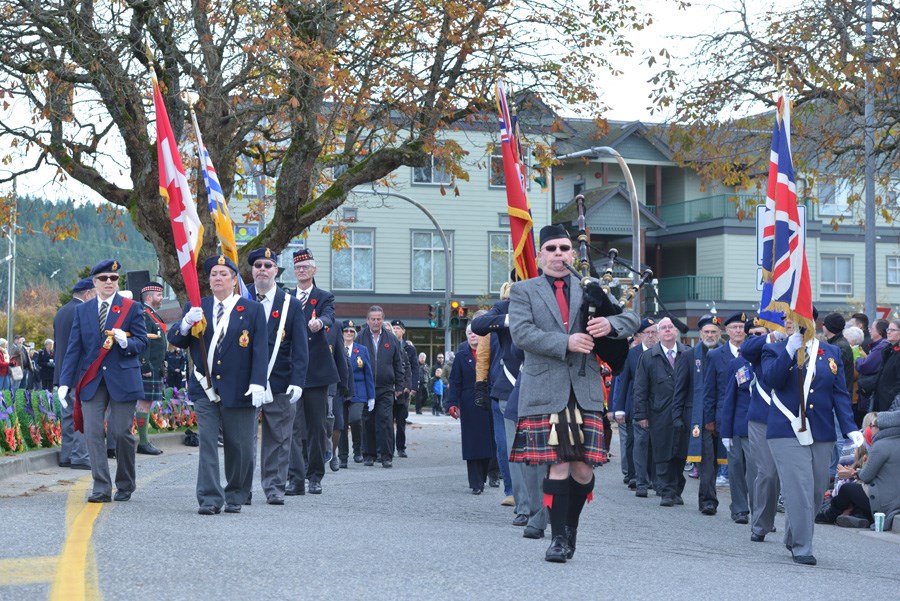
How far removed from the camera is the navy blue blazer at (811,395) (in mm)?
9516

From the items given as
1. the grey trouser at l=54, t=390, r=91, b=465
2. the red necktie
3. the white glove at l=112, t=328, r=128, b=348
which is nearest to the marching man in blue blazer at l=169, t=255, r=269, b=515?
the white glove at l=112, t=328, r=128, b=348

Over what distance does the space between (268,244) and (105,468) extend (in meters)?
11.7

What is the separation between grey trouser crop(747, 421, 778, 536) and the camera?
10180 millimetres

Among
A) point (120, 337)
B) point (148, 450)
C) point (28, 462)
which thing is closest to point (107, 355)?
point (120, 337)

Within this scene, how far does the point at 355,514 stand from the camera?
10750 mm

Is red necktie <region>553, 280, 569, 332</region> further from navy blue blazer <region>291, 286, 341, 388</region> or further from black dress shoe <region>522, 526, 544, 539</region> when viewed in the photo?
navy blue blazer <region>291, 286, 341, 388</region>

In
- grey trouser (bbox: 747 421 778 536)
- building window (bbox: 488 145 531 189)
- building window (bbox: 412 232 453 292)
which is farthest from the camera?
building window (bbox: 412 232 453 292)

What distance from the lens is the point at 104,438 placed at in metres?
11.0

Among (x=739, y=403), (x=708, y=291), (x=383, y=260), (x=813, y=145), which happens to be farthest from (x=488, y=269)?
(x=739, y=403)

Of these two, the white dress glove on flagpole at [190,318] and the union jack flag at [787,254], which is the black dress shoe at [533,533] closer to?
the union jack flag at [787,254]

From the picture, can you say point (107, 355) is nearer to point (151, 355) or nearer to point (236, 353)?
point (236, 353)

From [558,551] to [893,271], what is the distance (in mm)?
48660

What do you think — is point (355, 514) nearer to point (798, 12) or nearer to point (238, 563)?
point (238, 563)

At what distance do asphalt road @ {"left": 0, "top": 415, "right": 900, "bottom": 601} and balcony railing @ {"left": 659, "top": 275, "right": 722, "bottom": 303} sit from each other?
1524 inches
